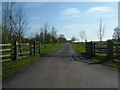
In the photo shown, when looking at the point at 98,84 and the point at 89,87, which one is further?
the point at 98,84

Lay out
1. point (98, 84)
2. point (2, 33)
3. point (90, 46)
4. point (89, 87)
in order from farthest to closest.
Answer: point (2, 33) → point (90, 46) → point (98, 84) → point (89, 87)

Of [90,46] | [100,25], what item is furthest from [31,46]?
[100,25]

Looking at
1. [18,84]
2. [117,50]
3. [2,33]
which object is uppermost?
[2,33]

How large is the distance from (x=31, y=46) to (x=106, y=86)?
13.8 m

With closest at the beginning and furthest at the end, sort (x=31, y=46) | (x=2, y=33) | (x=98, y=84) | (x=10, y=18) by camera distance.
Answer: (x=98, y=84)
(x=31, y=46)
(x=10, y=18)
(x=2, y=33)

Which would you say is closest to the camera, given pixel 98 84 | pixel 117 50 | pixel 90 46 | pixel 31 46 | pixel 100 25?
pixel 98 84

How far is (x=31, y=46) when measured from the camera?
19.0m

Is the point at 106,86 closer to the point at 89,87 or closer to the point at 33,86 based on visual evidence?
the point at 89,87

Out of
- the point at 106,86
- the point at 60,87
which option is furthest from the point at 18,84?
the point at 106,86

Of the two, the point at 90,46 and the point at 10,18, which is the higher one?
the point at 10,18

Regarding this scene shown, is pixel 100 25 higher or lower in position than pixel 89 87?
higher

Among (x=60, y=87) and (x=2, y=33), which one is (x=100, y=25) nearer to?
(x=2, y=33)

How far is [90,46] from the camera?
20.7 m

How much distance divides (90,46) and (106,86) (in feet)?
48.3
